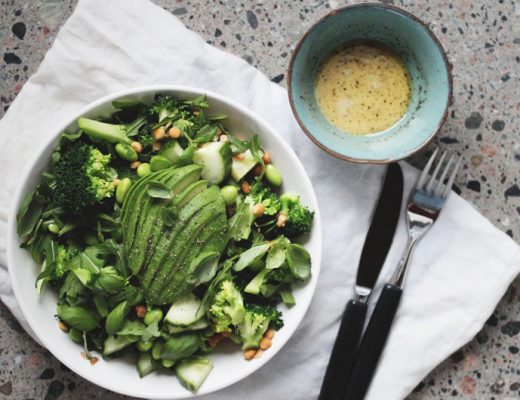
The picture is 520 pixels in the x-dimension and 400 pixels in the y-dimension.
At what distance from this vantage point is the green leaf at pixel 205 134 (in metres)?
2.19

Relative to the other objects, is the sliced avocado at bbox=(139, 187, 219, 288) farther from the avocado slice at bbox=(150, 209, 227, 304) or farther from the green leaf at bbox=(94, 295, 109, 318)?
the green leaf at bbox=(94, 295, 109, 318)

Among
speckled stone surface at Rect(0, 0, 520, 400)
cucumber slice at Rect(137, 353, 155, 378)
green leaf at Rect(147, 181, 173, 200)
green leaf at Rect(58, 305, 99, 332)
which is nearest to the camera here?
green leaf at Rect(147, 181, 173, 200)

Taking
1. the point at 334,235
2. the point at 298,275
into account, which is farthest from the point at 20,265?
the point at 334,235

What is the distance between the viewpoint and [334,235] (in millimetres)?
2477

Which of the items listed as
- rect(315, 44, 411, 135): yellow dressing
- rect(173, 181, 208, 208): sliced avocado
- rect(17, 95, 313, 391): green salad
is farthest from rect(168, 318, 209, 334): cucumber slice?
rect(315, 44, 411, 135): yellow dressing

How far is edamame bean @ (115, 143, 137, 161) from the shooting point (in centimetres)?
215

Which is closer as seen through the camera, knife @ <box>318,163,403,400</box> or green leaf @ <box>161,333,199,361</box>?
green leaf @ <box>161,333,199,361</box>

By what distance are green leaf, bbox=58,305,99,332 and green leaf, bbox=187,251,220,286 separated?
15.9 inches

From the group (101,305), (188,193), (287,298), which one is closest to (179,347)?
(101,305)

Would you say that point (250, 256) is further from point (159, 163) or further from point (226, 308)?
point (159, 163)

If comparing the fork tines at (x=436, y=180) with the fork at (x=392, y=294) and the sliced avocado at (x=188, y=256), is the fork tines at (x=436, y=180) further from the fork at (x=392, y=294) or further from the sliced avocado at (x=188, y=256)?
the sliced avocado at (x=188, y=256)

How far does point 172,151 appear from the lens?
2158 mm

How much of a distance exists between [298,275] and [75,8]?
58.2 inches

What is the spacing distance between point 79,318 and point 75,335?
12 cm
